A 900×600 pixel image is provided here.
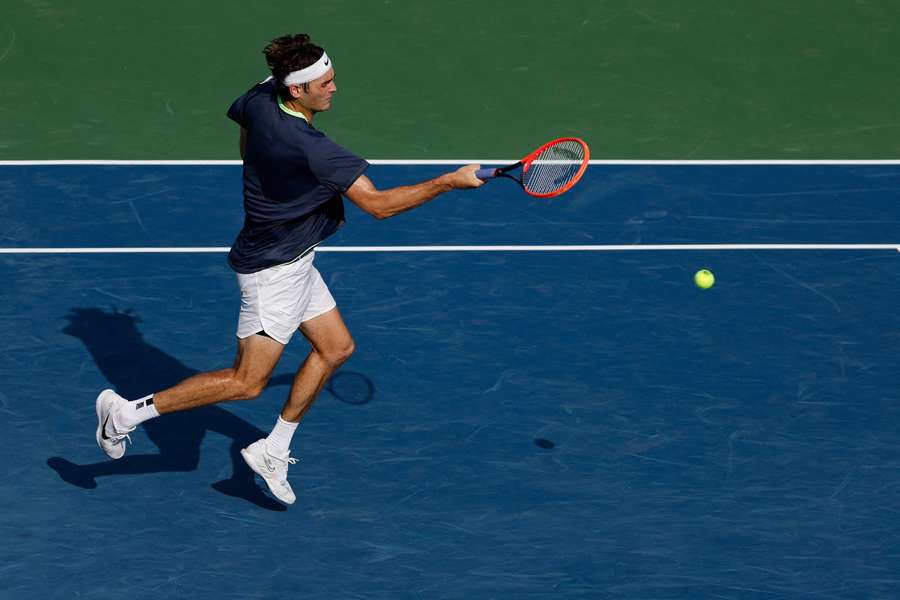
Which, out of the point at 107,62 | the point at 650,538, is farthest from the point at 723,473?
the point at 107,62

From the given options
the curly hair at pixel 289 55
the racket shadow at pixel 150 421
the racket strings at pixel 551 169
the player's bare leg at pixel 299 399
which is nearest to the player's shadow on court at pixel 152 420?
the racket shadow at pixel 150 421

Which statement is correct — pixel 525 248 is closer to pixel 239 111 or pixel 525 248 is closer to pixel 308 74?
pixel 239 111

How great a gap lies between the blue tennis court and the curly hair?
250 cm

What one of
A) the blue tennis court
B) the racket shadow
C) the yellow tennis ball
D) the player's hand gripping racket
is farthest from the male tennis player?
the yellow tennis ball

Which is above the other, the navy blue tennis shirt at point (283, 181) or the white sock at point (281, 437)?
the navy blue tennis shirt at point (283, 181)

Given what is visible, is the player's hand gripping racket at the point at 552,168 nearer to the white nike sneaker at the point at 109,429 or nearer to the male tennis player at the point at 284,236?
the male tennis player at the point at 284,236

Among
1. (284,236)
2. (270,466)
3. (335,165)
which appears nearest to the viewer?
(335,165)

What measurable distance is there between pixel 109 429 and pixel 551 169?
2.98 metres

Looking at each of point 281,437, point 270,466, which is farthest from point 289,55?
point 270,466

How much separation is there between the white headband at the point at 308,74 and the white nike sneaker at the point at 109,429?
2.08m

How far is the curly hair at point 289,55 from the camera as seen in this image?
8242mm

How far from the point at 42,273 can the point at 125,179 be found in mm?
1818

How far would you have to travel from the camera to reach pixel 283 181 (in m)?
8.41

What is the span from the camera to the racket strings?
912 cm
